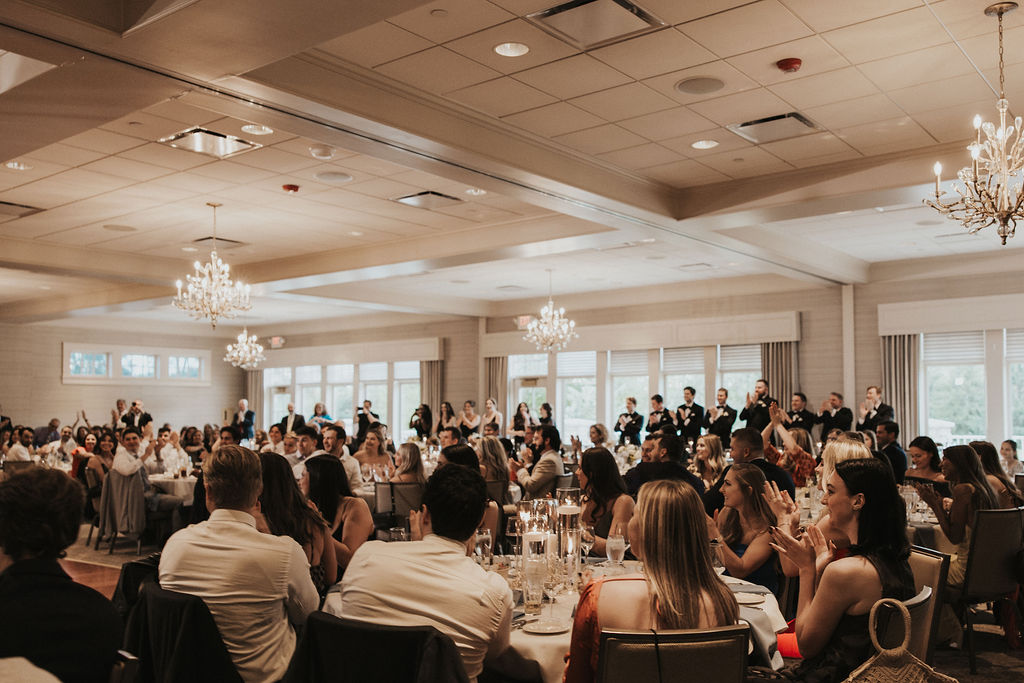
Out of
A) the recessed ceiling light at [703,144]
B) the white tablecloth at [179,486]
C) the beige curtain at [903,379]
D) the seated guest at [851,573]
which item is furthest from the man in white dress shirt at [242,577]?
the beige curtain at [903,379]

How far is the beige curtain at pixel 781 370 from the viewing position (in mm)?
14453

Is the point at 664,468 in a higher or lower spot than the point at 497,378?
lower

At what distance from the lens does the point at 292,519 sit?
4043mm

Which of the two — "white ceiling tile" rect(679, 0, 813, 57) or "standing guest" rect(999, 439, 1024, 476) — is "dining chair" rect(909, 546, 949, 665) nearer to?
"white ceiling tile" rect(679, 0, 813, 57)

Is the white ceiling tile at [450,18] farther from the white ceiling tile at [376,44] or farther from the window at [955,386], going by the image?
the window at [955,386]

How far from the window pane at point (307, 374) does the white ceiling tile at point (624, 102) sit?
17168mm

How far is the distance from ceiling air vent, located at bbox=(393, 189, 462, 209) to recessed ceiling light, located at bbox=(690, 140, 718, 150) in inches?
108

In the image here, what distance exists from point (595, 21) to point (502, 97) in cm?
134

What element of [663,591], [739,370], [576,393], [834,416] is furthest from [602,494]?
[576,393]

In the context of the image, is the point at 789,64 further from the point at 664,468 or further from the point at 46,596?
the point at 46,596

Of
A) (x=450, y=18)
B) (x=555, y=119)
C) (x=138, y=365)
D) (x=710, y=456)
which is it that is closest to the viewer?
(x=450, y=18)

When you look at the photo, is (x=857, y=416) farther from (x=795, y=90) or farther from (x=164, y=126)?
(x=164, y=126)

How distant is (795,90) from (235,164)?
15.6ft

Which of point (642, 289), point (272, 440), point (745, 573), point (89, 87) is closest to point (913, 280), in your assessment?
point (642, 289)
